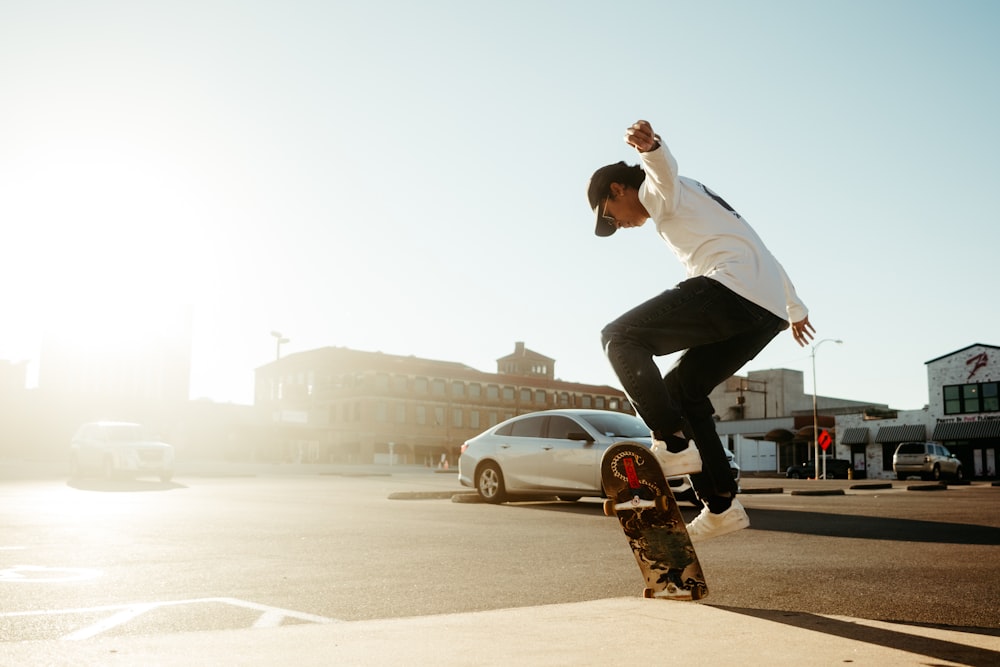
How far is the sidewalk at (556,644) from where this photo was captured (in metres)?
2.95

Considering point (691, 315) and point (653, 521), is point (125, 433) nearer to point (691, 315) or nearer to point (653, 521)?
point (653, 521)

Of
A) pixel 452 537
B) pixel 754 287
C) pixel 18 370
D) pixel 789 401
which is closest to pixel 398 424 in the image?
pixel 18 370

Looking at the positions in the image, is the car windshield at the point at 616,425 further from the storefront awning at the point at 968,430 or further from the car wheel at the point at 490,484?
the storefront awning at the point at 968,430

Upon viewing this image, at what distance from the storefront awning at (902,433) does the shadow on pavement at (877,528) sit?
48.3 meters

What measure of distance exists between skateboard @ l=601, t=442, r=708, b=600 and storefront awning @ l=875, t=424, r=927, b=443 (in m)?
57.5

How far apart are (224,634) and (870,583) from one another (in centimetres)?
399

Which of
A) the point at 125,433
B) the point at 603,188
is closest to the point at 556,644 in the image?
the point at 603,188

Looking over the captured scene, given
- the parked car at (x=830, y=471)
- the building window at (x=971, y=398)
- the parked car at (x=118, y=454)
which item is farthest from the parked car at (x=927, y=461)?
the parked car at (x=118, y=454)

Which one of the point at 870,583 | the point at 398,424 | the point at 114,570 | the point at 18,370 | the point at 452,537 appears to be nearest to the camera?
the point at 870,583

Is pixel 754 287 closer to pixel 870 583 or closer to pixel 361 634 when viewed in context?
pixel 361 634

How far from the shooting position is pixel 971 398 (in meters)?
53.2

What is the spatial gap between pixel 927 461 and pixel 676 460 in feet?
136

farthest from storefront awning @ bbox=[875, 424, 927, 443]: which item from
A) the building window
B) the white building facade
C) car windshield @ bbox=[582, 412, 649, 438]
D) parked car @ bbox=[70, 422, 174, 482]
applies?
car windshield @ bbox=[582, 412, 649, 438]

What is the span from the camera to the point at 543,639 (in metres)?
3.31
